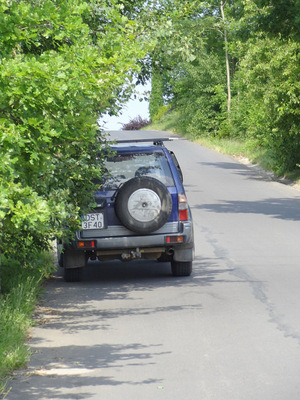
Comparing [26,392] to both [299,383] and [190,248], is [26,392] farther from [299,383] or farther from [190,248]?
[190,248]

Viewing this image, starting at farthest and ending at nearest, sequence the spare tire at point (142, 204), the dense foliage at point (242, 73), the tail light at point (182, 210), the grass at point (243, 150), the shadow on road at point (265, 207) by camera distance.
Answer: the grass at point (243, 150) → the shadow on road at point (265, 207) → the dense foliage at point (242, 73) → the tail light at point (182, 210) → the spare tire at point (142, 204)

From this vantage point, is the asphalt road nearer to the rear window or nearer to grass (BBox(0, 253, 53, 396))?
grass (BBox(0, 253, 53, 396))

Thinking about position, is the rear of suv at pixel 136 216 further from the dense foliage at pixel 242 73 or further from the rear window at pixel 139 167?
the dense foliage at pixel 242 73

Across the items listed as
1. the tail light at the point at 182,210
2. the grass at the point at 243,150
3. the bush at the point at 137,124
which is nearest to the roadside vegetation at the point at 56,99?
the tail light at the point at 182,210

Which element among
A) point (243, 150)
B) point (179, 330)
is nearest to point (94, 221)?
point (179, 330)

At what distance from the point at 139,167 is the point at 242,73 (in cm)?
2616

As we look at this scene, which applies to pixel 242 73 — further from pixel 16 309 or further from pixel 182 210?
pixel 16 309

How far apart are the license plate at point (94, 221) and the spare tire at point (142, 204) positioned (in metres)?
0.27

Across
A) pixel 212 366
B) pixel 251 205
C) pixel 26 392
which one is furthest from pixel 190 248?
pixel 251 205

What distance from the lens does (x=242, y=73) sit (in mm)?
38219

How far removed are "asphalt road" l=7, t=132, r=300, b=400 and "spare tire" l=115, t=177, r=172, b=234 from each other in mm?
844

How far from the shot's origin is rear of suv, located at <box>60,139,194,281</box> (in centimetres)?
1206

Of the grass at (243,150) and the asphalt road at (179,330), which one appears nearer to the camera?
the asphalt road at (179,330)

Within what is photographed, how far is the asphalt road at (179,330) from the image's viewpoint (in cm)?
710
